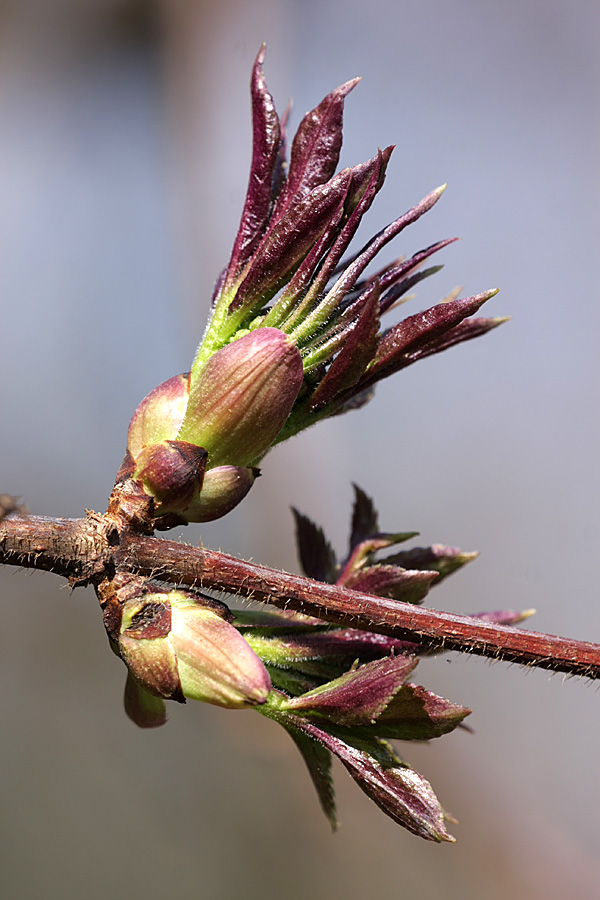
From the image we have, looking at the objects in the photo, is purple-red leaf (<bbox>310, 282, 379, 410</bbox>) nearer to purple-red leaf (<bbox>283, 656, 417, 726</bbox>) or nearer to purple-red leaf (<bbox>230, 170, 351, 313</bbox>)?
purple-red leaf (<bbox>230, 170, 351, 313</bbox>)

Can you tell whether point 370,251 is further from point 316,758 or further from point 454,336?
point 316,758

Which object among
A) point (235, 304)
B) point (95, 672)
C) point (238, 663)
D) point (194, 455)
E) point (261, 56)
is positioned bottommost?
point (95, 672)

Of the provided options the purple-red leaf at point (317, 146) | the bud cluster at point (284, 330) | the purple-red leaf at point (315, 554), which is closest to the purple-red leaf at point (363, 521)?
the purple-red leaf at point (315, 554)

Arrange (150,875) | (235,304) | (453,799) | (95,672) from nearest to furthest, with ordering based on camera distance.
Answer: (235,304) → (150,875) → (453,799) → (95,672)

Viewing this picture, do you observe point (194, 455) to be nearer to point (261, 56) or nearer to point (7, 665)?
point (261, 56)

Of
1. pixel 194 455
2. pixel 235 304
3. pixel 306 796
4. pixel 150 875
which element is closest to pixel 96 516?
pixel 194 455

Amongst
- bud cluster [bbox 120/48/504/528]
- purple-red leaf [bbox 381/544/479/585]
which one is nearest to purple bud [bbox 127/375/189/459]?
bud cluster [bbox 120/48/504/528]
